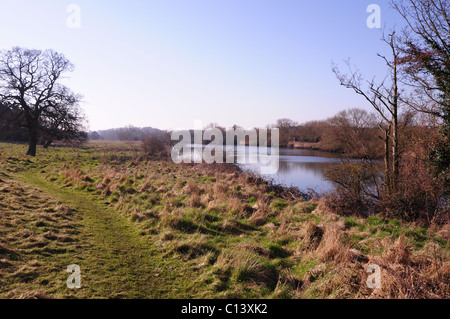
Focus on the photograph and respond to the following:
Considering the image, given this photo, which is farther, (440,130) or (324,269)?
(440,130)

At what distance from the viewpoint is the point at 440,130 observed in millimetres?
8672

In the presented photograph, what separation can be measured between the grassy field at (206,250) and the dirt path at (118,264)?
19 millimetres

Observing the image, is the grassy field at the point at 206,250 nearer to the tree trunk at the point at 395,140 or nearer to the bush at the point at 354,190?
the bush at the point at 354,190

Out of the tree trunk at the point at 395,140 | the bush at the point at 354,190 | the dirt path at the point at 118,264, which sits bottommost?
the dirt path at the point at 118,264

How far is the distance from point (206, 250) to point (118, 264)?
179cm

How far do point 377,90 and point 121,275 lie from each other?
11.4 metres

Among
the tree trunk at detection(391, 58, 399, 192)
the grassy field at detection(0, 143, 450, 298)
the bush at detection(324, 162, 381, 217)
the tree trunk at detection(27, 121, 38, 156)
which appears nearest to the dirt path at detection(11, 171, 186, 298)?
the grassy field at detection(0, 143, 450, 298)

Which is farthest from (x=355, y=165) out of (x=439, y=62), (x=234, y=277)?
(x=234, y=277)

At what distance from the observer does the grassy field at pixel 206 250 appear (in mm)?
4055

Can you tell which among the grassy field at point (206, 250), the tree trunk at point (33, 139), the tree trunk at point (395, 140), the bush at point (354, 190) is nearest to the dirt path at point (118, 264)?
the grassy field at point (206, 250)

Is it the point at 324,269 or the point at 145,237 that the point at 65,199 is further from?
the point at 324,269

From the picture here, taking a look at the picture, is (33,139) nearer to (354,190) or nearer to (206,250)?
(206,250)

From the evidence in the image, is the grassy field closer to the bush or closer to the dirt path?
the dirt path

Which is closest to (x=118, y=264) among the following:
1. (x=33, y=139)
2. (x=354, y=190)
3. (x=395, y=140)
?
(x=354, y=190)
